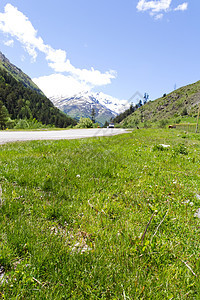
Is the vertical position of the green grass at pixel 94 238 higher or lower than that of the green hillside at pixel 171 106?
lower

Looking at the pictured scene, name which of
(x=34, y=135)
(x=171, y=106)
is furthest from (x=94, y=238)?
(x=171, y=106)

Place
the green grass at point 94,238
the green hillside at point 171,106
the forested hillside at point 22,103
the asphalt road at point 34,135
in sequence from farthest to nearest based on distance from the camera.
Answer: the forested hillside at point 22,103
the green hillside at point 171,106
the asphalt road at point 34,135
the green grass at point 94,238

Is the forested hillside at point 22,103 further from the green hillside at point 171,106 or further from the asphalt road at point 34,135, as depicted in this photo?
the asphalt road at point 34,135

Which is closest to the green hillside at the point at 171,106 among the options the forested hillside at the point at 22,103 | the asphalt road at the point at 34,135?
the forested hillside at the point at 22,103

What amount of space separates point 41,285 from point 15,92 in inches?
7971

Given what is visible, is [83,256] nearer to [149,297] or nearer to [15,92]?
[149,297]

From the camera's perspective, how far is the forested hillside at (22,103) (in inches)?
6043

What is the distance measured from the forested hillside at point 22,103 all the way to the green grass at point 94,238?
159 metres

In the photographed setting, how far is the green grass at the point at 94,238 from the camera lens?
178 centimetres

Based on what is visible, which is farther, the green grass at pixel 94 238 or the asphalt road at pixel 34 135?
the asphalt road at pixel 34 135

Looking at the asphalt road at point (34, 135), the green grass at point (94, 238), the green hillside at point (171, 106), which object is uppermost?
the green hillside at point (171, 106)

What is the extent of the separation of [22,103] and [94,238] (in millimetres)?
184654

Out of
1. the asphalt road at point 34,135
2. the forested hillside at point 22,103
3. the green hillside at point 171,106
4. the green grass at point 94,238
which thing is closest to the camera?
the green grass at point 94,238

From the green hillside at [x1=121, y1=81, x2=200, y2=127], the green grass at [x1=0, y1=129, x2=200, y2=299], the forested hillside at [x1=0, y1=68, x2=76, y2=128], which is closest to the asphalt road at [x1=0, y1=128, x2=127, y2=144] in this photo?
the green grass at [x1=0, y1=129, x2=200, y2=299]
